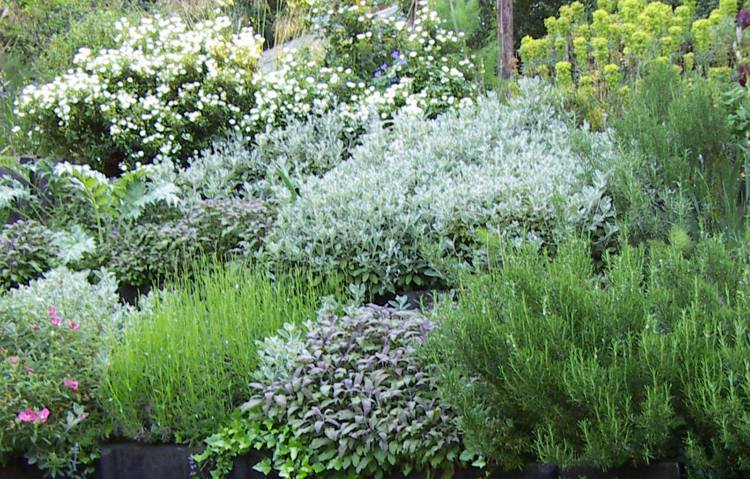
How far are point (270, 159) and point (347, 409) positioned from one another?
3.71 metres

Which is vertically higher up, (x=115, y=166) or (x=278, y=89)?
(x=278, y=89)

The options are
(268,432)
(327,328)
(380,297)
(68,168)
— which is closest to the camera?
(268,432)

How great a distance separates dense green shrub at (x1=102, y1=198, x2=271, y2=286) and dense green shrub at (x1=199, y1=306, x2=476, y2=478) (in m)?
1.69

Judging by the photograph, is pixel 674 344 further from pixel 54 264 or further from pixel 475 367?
pixel 54 264

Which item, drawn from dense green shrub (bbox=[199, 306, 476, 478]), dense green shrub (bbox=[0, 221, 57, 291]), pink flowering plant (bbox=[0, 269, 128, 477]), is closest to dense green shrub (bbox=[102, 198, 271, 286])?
dense green shrub (bbox=[0, 221, 57, 291])

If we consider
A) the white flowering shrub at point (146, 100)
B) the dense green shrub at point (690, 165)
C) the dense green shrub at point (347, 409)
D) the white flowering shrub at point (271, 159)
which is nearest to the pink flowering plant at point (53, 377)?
the dense green shrub at point (347, 409)

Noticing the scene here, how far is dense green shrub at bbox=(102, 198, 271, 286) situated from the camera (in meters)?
5.46

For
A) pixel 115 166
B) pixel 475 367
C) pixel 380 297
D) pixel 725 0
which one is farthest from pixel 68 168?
pixel 725 0

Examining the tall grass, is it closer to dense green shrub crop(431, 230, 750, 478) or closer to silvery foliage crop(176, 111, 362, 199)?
dense green shrub crop(431, 230, 750, 478)

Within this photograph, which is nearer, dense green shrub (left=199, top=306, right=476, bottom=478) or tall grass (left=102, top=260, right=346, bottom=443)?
dense green shrub (left=199, top=306, right=476, bottom=478)

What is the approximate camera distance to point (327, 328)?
3859 mm

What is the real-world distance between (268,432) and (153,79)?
504 cm

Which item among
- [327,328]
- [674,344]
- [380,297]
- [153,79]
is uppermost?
[153,79]

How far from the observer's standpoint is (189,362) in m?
3.83
